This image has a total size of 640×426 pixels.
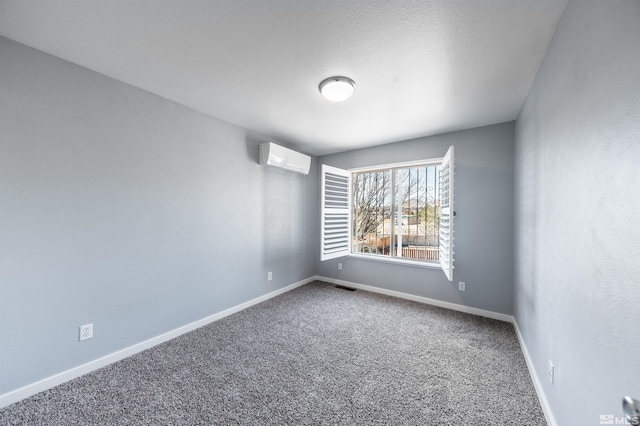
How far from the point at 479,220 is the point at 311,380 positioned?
8.65 ft

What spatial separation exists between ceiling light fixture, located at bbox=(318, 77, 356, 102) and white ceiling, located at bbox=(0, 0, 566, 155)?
0.19 ft

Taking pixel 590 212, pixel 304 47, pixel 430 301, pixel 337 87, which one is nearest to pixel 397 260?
pixel 430 301

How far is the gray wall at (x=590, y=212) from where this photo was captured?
0.81m

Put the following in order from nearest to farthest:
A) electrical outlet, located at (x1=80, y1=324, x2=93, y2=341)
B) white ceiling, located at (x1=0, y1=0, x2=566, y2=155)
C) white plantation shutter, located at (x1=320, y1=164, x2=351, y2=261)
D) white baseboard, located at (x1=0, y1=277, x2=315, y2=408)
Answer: white ceiling, located at (x1=0, y1=0, x2=566, y2=155)
white baseboard, located at (x1=0, y1=277, x2=315, y2=408)
electrical outlet, located at (x1=80, y1=324, x2=93, y2=341)
white plantation shutter, located at (x1=320, y1=164, x2=351, y2=261)

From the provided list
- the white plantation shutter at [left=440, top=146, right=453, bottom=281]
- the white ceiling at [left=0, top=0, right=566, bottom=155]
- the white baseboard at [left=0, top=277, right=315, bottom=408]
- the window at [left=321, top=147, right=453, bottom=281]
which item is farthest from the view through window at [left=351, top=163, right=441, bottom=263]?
the white baseboard at [left=0, top=277, right=315, bottom=408]

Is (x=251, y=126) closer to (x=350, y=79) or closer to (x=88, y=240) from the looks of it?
(x=350, y=79)

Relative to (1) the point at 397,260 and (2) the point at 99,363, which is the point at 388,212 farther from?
(2) the point at 99,363

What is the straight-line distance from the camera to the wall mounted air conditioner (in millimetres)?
3314

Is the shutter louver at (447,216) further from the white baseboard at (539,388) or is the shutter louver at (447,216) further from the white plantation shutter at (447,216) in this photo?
the white baseboard at (539,388)

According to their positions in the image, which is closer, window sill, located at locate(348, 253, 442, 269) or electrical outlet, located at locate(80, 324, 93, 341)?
electrical outlet, located at locate(80, 324, 93, 341)

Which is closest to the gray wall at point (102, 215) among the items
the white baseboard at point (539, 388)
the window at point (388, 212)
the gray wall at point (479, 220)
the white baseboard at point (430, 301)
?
the window at point (388, 212)

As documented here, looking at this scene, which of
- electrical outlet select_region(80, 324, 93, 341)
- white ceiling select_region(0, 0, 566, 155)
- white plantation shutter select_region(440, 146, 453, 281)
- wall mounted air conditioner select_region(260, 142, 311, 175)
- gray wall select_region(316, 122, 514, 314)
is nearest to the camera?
white ceiling select_region(0, 0, 566, 155)

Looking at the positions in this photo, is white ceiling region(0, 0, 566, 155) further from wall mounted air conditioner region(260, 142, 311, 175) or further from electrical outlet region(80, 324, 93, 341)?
electrical outlet region(80, 324, 93, 341)

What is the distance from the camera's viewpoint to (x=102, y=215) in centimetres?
205
